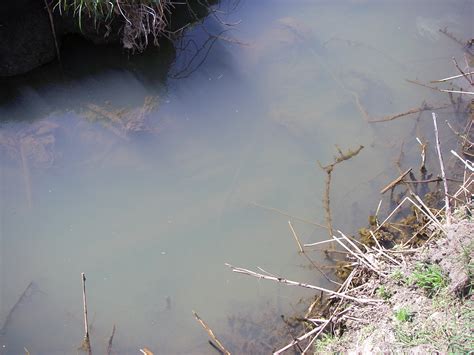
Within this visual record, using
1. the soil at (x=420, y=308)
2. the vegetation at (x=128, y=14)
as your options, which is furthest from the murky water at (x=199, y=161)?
the soil at (x=420, y=308)

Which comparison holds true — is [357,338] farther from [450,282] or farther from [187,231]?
[187,231]

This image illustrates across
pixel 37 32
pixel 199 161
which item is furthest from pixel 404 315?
pixel 37 32

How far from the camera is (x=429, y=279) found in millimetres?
2383

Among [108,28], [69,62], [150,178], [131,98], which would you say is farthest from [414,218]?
[69,62]

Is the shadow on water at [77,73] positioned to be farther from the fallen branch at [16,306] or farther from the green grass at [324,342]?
the green grass at [324,342]

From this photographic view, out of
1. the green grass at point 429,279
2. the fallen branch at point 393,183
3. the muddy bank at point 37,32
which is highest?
the muddy bank at point 37,32

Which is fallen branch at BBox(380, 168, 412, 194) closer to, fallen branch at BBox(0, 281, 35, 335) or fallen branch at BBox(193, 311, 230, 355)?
fallen branch at BBox(193, 311, 230, 355)

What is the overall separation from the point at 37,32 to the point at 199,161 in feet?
5.03

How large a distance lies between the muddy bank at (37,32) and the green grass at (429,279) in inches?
99.4

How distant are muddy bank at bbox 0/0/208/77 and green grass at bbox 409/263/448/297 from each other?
2526mm

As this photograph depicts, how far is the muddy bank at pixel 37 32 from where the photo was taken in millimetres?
3574

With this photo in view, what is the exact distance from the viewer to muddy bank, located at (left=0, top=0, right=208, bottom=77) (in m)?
3.57

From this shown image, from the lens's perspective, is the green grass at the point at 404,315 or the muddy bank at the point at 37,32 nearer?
the green grass at the point at 404,315

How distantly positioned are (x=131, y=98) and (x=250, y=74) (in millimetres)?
906
